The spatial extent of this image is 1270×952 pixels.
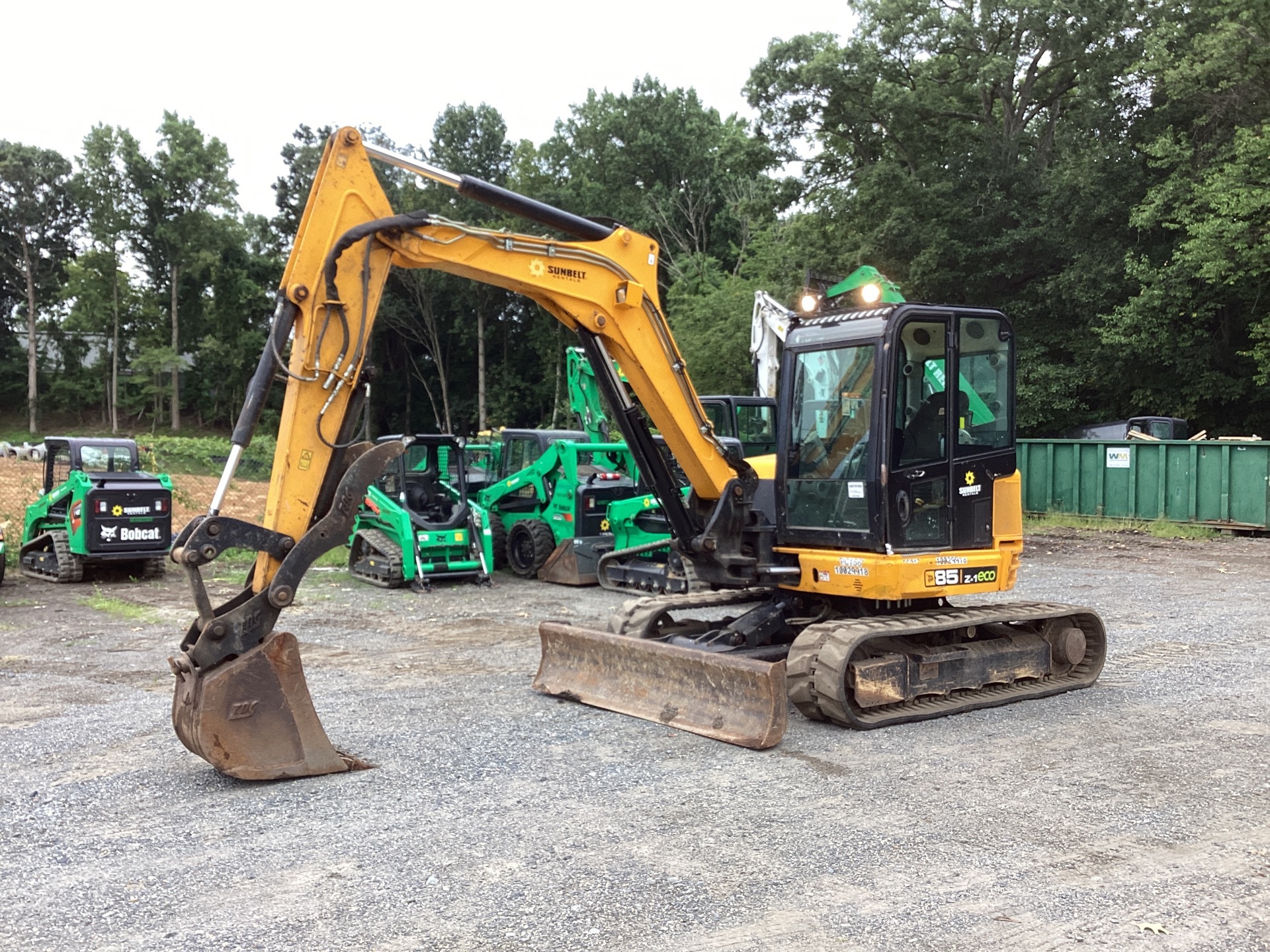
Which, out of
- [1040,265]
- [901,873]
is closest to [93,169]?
[1040,265]

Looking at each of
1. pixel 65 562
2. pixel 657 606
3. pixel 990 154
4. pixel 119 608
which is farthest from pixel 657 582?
pixel 990 154

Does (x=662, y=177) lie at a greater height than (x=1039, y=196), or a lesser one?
greater

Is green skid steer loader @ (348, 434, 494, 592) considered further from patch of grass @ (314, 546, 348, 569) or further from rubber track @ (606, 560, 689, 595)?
rubber track @ (606, 560, 689, 595)

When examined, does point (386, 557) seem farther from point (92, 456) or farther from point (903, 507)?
point (903, 507)

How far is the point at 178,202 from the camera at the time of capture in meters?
54.0

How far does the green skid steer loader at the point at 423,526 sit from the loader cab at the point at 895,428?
24.5ft

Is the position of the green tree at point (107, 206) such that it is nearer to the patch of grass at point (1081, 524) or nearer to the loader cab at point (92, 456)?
the loader cab at point (92, 456)

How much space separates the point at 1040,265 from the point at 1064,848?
87.6ft

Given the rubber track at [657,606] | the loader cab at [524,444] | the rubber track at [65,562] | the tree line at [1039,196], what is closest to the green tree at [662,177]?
the tree line at [1039,196]

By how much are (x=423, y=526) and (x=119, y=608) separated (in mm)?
3740

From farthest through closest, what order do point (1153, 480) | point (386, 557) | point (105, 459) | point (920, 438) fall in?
point (1153, 480), point (105, 459), point (386, 557), point (920, 438)

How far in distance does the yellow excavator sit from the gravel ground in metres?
0.29

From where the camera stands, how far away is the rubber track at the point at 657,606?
26.8ft

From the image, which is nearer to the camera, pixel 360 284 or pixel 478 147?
pixel 360 284
